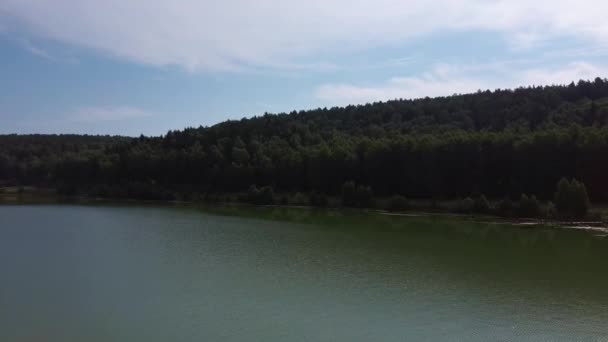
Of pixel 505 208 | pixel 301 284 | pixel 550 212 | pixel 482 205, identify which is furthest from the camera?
pixel 482 205

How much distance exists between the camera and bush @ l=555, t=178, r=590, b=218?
4331 cm

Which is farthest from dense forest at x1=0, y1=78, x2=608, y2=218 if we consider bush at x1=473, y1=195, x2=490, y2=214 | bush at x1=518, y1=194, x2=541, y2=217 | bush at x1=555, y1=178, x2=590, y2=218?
bush at x1=555, y1=178, x2=590, y2=218

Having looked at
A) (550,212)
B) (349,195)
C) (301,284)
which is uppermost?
(349,195)

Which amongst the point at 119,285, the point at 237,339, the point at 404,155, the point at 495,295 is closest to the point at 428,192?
the point at 404,155

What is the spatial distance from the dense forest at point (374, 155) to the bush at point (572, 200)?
5.42m

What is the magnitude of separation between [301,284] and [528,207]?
99.6 feet

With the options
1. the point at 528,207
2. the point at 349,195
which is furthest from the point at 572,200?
the point at 349,195

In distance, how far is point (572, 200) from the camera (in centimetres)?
4353

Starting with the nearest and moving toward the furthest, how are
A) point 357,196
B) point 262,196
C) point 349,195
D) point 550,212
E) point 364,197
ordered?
point 550,212
point 364,197
point 357,196
point 349,195
point 262,196

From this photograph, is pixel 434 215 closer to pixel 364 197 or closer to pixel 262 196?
pixel 364 197

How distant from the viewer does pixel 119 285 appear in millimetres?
22141

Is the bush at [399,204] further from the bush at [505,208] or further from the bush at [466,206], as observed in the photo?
the bush at [505,208]

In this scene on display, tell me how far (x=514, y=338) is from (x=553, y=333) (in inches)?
56.0

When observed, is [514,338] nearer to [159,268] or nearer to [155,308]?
[155,308]
